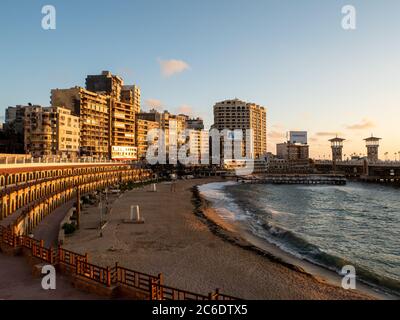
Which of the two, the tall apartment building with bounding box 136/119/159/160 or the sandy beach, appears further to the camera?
the tall apartment building with bounding box 136/119/159/160

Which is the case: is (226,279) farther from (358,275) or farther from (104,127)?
(104,127)

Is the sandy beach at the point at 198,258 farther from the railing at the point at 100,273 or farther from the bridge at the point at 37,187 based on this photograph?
the bridge at the point at 37,187

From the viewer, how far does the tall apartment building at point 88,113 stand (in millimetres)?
144875

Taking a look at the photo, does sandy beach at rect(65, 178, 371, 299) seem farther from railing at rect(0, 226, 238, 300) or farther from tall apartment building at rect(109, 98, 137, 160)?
tall apartment building at rect(109, 98, 137, 160)

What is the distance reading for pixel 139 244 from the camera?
120ft

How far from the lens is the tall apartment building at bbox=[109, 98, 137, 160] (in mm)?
161250

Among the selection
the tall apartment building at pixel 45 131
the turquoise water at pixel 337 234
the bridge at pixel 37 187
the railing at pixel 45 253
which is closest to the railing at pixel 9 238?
the railing at pixel 45 253

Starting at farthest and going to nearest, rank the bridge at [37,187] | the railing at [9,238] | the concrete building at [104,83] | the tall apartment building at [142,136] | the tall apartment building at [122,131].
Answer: the concrete building at [104,83] < the tall apartment building at [142,136] < the tall apartment building at [122,131] < the bridge at [37,187] < the railing at [9,238]

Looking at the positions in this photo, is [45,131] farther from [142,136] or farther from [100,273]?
[100,273]

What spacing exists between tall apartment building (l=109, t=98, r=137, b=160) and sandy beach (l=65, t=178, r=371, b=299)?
368ft

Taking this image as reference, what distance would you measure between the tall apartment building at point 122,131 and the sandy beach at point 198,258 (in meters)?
112

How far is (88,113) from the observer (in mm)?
148125

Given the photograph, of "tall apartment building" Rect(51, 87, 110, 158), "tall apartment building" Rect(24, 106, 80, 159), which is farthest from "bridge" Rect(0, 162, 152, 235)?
"tall apartment building" Rect(51, 87, 110, 158)

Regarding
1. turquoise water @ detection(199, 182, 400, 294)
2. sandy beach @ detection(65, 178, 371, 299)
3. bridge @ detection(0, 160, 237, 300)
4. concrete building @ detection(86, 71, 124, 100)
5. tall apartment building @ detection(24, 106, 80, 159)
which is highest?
concrete building @ detection(86, 71, 124, 100)
